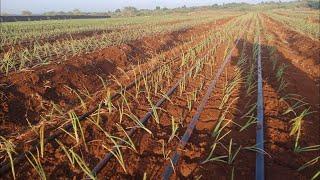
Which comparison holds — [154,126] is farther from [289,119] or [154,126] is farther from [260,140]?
[289,119]

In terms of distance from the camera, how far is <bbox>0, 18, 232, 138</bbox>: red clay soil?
5574 millimetres

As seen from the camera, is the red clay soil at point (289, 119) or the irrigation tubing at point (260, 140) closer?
the irrigation tubing at point (260, 140)

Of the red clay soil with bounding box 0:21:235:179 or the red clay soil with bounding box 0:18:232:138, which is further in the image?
the red clay soil with bounding box 0:18:232:138

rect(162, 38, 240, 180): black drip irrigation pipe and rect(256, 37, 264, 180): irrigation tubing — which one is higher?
rect(162, 38, 240, 180): black drip irrigation pipe

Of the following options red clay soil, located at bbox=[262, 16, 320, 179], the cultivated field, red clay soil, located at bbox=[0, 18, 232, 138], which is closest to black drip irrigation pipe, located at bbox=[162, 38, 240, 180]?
the cultivated field

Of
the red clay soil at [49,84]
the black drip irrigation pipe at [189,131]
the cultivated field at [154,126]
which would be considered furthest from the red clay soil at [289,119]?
the red clay soil at [49,84]

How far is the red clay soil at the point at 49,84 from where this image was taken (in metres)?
5.57

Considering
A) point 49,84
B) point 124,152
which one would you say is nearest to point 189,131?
point 124,152

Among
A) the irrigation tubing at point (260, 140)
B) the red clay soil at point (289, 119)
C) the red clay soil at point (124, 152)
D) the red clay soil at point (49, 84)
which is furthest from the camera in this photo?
the red clay soil at point (49, 84)

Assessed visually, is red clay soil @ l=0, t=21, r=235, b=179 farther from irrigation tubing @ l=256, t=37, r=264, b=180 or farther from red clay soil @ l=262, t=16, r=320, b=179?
red clay soil @ l=262, t=16, r=320, b=179

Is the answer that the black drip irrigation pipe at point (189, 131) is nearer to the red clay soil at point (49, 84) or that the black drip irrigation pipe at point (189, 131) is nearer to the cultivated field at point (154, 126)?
the cultivated field at point (154, 126)

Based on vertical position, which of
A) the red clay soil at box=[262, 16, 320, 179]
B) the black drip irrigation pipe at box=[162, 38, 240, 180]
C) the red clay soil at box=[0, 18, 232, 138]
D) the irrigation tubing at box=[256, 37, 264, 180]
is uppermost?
the red clay soil at box=[0, 18, 232, 138]

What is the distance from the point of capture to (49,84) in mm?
6816

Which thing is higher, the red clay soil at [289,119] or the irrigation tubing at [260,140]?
the irrigation tubing at [260,140]
